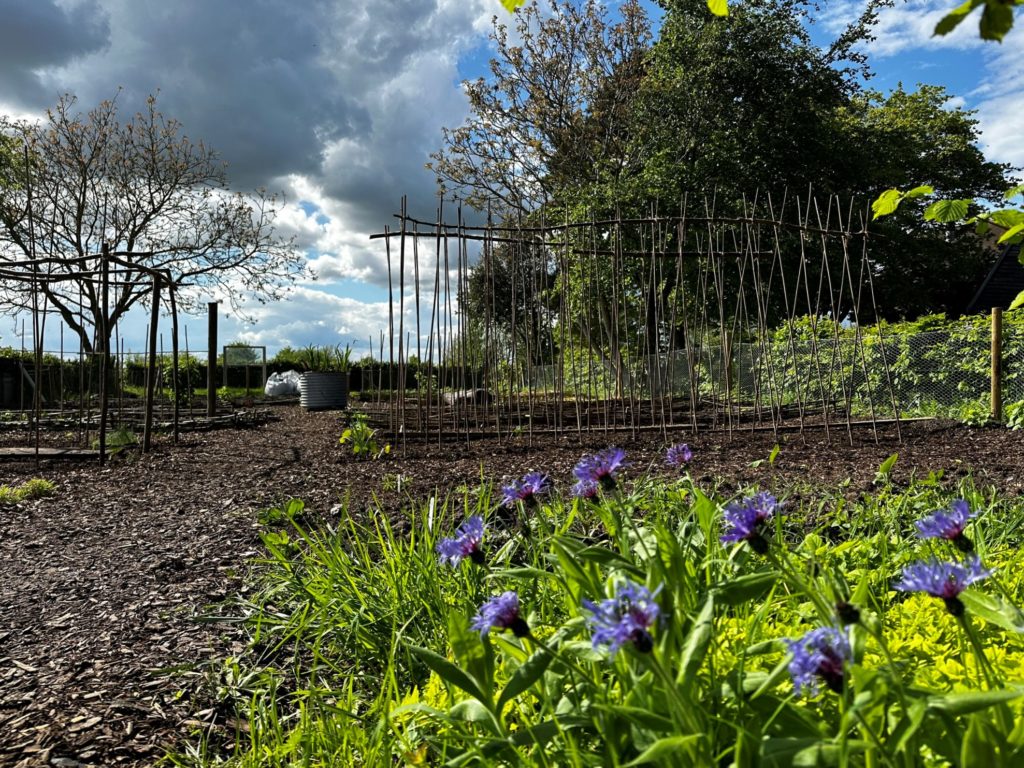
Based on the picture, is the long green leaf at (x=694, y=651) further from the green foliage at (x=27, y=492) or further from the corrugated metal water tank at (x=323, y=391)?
the corrugated metal water tank at (x=323, y=391)

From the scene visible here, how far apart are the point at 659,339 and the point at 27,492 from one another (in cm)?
841

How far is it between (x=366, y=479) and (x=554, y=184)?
47.1 ft

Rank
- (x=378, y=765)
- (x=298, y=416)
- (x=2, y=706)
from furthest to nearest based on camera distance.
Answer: (x=298, y=416) → (x=2, y=706) → (x=378, y=765)

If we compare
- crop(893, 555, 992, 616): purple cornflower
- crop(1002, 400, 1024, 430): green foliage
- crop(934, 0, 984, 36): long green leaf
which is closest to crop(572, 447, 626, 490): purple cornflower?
crop(893, 555, 992, 616): purple cornflower

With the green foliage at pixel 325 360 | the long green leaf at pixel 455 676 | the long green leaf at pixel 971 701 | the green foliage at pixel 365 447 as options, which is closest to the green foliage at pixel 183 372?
the green foliage at pixel 325 360

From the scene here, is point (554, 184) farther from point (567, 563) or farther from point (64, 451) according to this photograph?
point (567, 563)

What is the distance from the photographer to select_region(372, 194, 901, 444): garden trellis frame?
586 centimetres

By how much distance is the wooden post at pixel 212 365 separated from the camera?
38.2 feet

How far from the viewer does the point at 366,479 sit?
442cm

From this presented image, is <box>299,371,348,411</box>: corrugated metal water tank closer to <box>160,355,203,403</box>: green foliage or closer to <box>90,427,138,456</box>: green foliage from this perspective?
<box>160,355,203,403</box>: green foliage

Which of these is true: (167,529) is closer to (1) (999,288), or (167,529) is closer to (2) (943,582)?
(2) (943,582)

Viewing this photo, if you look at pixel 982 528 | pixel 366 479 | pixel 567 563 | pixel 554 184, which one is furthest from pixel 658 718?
pixel 554 184

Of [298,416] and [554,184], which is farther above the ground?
[554,184]

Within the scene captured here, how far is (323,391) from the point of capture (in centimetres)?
1342
